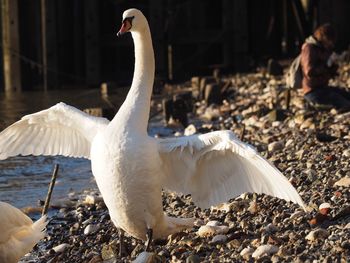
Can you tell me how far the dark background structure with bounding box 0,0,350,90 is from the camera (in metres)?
19.0

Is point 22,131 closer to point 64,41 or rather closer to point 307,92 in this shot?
point 307,92

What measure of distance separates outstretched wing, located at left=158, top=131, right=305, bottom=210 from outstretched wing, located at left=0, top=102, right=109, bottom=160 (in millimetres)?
892

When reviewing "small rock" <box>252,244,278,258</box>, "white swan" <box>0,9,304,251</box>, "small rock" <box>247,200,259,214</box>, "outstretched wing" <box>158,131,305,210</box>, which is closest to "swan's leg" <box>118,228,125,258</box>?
"white swan" <box>0,9,304,251</box>

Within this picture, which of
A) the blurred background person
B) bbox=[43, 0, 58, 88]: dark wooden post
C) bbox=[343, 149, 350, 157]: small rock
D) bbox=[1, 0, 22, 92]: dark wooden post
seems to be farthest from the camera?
bbox=[43, 0, 58, 88]: dark wooden post

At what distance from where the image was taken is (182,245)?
729 centimetres

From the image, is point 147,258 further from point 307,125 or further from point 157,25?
point 157,25

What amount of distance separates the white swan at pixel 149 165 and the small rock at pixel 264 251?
0.36 meters

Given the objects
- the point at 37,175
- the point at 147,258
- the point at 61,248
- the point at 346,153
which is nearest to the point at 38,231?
the point at 61,248

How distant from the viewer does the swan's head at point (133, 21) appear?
738 cm

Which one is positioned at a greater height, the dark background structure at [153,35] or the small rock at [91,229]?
the dark background structure at [153,35]

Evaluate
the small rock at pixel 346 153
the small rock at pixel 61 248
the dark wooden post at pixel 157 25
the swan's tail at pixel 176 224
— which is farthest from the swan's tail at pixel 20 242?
the dark wooden post at pixel 157 25

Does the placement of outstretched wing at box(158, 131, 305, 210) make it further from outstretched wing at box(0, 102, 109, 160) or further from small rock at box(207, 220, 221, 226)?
outstretched wing at box(0, 102, 109, 160)

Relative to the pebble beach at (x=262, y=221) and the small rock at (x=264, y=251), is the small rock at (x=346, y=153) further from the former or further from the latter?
the small rock at (x=264, y=251)

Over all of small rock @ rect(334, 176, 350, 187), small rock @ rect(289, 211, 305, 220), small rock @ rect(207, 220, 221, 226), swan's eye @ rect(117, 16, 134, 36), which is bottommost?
small rock @ rect(207, 220, 221, 226)
